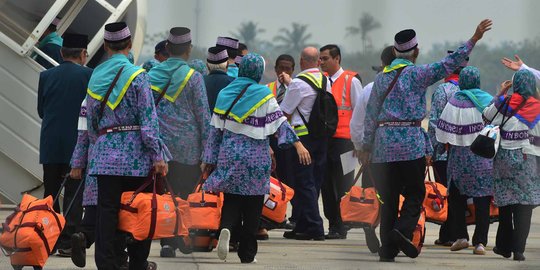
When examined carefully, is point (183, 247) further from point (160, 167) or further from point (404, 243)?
point (160, 167)

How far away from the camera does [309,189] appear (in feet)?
32.1

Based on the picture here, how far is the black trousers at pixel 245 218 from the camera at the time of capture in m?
7.58

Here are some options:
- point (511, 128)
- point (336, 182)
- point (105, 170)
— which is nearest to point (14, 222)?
point (105, 170)

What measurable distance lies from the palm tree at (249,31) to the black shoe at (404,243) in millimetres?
5287

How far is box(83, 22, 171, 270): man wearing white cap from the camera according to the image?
589 cm

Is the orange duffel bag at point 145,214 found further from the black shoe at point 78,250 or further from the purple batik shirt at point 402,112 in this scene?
the purple batik shirt at point 402,112

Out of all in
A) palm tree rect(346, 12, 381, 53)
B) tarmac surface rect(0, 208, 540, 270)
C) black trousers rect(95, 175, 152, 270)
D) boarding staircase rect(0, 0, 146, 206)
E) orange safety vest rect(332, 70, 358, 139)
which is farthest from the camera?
orange safety vest rect(332, 70, 358, 139)

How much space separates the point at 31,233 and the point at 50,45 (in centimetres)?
342

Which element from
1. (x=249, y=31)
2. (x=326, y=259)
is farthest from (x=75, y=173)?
(x=249, y=31)

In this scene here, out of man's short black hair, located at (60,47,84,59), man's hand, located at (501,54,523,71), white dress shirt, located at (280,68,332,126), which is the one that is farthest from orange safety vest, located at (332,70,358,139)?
man's hand, located at (501,54,523,71)

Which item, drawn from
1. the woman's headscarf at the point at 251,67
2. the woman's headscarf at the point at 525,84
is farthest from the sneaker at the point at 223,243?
the woman's headscarf at the point at 525,84

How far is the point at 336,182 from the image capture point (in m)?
10.3

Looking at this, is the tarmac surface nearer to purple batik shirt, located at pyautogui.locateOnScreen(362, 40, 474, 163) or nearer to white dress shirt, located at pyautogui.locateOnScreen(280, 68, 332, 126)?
purple batik shirt, located at pyautogui.locateOnScreen(362, 40, 474, 163)

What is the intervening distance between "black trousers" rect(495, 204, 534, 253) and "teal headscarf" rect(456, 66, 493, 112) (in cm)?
75
